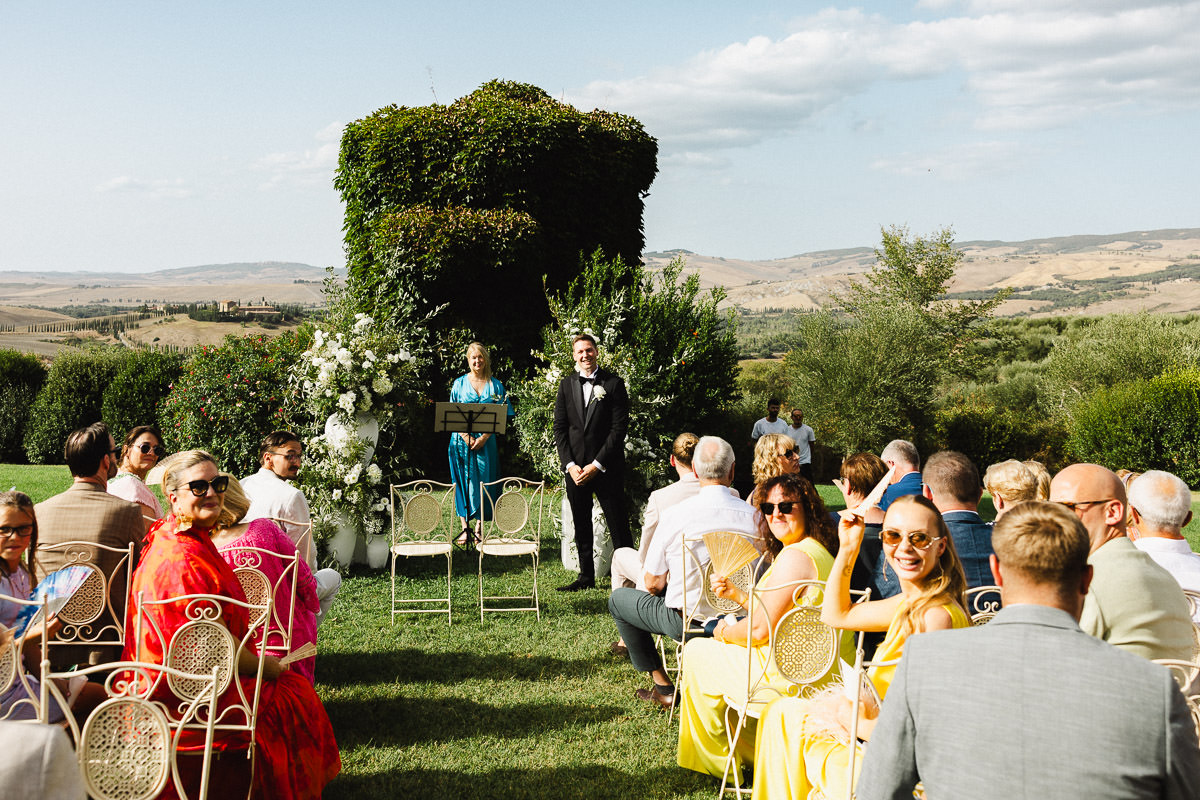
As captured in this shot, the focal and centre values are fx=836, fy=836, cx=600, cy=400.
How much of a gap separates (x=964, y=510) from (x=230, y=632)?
11.1 ft

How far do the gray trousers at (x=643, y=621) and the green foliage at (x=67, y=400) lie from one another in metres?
16.8

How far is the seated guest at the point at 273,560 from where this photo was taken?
13.1ft

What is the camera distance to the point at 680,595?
4703mm

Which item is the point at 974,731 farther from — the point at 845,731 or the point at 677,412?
the point at 677,412

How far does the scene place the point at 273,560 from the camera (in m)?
4.18

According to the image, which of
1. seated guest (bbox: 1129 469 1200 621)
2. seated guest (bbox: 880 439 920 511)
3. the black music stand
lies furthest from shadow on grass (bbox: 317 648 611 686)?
seated guest (bbox: 1129 469 1200 621)

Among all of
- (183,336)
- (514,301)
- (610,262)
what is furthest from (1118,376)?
(183,336)

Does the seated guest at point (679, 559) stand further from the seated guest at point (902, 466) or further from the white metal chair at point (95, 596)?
the white metal chair at point (95, 596)

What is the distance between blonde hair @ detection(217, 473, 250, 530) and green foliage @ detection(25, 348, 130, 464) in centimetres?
1660

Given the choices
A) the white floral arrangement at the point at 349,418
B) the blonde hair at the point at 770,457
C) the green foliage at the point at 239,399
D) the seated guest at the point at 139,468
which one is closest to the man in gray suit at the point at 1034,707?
the blonde hair at the point at 770,457

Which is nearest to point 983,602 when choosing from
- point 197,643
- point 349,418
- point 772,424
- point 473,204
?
point 197,643

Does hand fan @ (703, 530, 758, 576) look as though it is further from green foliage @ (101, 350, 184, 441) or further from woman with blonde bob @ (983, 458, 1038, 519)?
green foliage @ (101, 350, 184, 441)

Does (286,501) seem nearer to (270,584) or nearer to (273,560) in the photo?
(273,560)

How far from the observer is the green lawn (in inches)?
163
